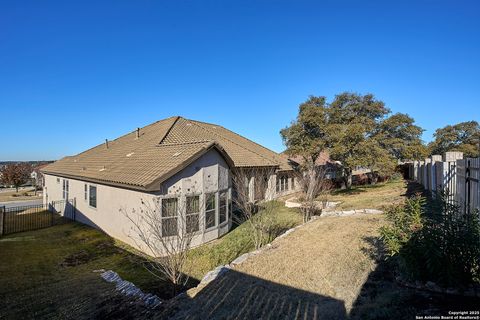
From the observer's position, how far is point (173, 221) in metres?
11.3

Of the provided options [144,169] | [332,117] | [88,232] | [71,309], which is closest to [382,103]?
[332,117]

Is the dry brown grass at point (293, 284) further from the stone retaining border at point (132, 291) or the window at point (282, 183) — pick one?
the window at point (282, 183)

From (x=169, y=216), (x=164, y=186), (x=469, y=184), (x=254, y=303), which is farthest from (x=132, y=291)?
(x=469, y=184)

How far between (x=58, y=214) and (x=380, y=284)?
2304cm

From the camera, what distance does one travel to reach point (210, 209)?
1275 centimetres

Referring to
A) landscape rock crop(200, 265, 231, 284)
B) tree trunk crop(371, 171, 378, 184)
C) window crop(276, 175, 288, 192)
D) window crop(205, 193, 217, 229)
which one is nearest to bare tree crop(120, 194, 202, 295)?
window crop(205, 193, 217, 229)

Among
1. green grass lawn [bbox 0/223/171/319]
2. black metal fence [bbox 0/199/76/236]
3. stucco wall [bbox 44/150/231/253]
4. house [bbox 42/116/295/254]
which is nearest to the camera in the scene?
green grass lawn [bbox 0/223/171/319]

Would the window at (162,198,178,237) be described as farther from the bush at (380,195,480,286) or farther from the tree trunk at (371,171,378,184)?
the tree trunk at (371,171,378,184)

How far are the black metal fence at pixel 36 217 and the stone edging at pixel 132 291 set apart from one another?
37.0ft

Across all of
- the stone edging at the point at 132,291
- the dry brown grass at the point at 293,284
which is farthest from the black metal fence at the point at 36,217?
the dry brown grass at the point at 293,284

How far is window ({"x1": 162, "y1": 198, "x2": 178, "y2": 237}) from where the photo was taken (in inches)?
435

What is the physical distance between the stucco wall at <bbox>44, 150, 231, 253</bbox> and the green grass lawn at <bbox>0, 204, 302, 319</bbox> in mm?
487

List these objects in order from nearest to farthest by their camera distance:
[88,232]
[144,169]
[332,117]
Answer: [144,169] < [88,232] < [332,117]

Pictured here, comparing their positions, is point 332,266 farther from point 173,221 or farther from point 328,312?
point 173,221
